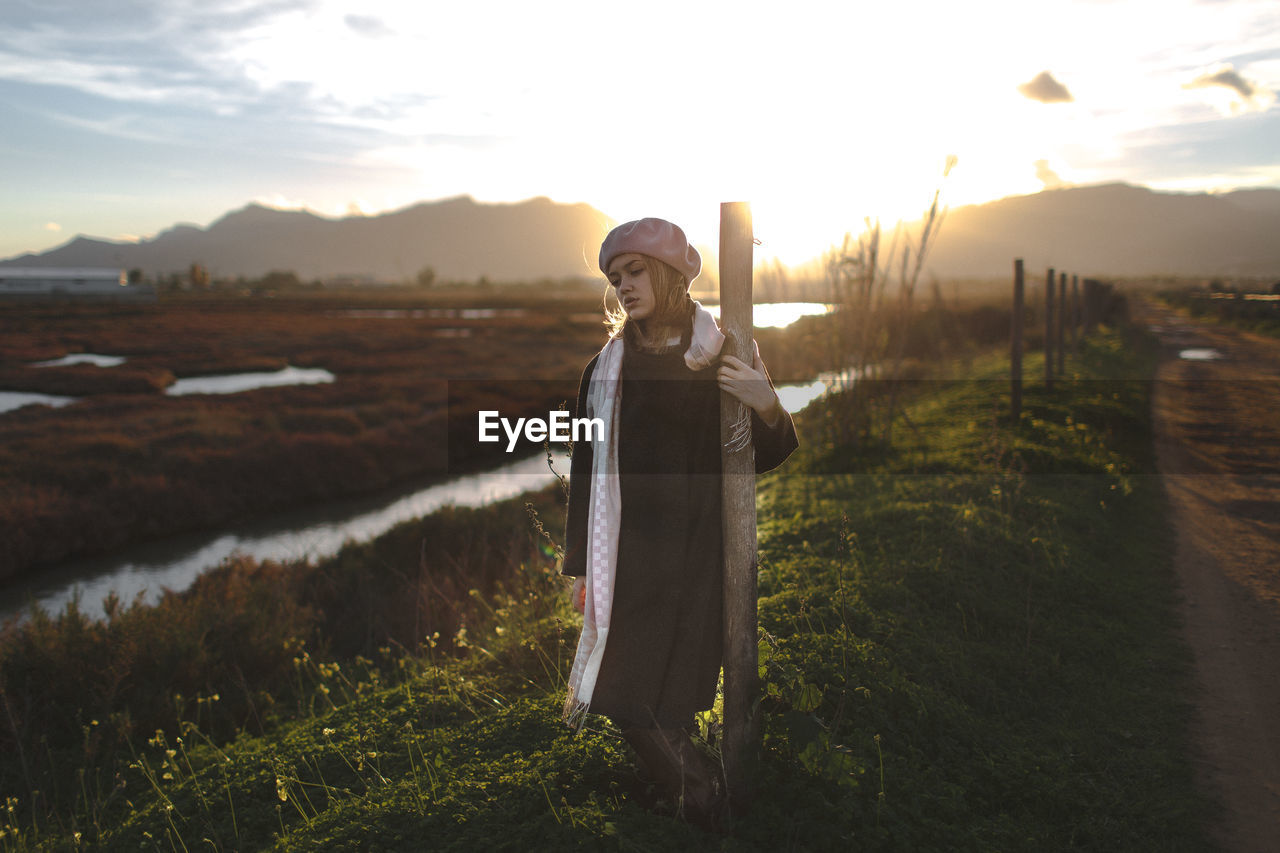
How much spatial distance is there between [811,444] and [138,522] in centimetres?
1013

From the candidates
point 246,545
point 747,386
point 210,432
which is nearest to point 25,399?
point 210,432

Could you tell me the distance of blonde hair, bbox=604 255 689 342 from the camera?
226 centimetres

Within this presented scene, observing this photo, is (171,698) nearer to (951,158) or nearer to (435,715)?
(435,715)

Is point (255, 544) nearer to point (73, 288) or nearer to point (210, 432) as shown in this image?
point (210, 432)

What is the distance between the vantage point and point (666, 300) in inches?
90.6

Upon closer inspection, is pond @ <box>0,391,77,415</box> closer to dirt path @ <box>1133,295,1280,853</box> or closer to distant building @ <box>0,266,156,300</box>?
dirt path @ <box>1133,295,1280,853</box>

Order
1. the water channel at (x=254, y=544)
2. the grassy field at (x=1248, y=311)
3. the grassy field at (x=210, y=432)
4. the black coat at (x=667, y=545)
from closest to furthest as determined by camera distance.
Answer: the black coat at (x=667, y=545)
the water channel at (x=254, y=544)
the grassy field at (x=210, y=432)
the grassy field at (x=1248, y=311)

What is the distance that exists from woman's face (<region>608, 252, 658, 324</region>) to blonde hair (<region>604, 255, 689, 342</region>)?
0.01 meters

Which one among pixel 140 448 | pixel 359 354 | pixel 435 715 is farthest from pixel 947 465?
pixel 359 354

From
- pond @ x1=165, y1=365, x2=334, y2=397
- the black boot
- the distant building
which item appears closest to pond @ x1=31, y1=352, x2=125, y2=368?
pond @ x1=165, y1=365, x2=334, y2=397

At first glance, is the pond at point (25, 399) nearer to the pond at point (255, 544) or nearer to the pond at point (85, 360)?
the pond at point (85, 360)

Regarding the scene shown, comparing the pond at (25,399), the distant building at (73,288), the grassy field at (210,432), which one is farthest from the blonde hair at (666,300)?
the distant building at (73,288)

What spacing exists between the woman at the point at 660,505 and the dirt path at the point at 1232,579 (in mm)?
2043

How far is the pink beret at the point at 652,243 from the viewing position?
2207 mm
